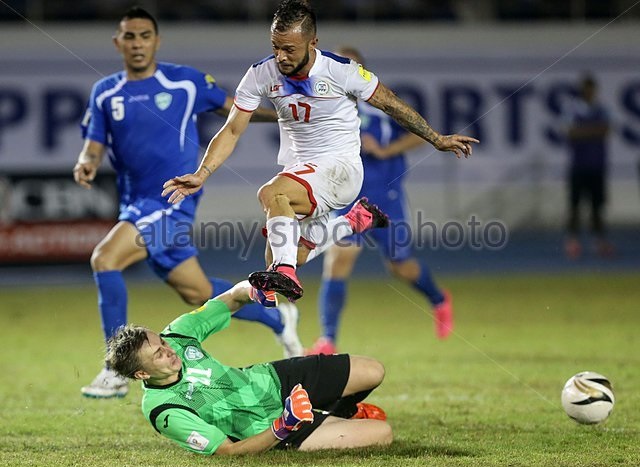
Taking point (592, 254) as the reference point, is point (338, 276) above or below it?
above

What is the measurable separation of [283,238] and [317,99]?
32.7 inches

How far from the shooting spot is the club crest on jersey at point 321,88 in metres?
5.87

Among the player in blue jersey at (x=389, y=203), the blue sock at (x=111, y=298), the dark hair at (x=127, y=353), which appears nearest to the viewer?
the dark hair at (x=127, y=353)

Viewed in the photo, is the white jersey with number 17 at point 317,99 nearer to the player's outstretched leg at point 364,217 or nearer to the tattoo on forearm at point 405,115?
the tattoo on forearm at point 405,115

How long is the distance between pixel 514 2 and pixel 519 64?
1502 millimetres

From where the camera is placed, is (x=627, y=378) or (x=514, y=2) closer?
(x=627, y=378)

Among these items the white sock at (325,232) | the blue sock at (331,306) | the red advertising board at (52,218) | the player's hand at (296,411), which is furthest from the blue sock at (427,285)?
the red advertising board at (52,218)

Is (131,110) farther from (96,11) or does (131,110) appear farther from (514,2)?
(514,2)

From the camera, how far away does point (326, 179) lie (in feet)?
19.7

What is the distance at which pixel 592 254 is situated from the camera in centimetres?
1566

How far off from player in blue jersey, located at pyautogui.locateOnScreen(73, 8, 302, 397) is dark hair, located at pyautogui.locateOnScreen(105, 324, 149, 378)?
1.95 metres

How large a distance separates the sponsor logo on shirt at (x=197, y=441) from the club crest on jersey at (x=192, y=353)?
494 mm

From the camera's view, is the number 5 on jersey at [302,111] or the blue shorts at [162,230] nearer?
the number 5 on jersey at [302,111]

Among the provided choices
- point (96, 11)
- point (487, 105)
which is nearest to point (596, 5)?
point (487, 105)
